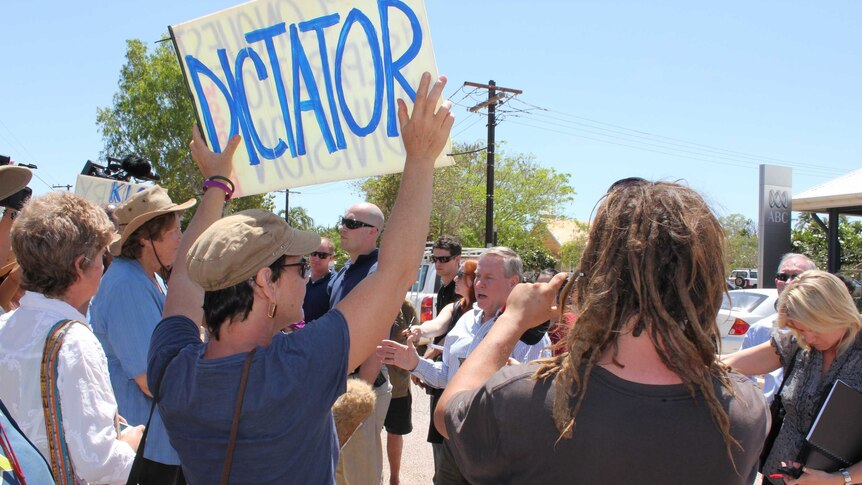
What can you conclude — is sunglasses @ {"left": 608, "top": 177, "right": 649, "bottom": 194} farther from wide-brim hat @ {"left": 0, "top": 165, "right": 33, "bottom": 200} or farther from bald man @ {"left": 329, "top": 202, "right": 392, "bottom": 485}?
bald man @ {"left": 329, "top": 202, "right": 392, "bottom": 485}

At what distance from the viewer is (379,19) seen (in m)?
2.48

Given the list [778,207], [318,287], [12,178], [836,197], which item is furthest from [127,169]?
[778,207]

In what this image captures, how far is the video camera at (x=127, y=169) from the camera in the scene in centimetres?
673

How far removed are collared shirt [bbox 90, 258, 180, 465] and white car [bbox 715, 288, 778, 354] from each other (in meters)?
7.85

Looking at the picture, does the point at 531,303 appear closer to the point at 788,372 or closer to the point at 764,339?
the point at 788,372

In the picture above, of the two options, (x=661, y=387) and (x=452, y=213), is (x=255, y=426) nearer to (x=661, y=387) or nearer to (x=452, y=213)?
(x=661, y=387)

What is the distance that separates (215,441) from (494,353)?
0.76m

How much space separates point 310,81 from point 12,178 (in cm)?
123

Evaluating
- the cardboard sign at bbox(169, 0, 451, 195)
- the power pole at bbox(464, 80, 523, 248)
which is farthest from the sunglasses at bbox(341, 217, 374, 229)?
the power pole at bbox(464, 80, 523, 248)

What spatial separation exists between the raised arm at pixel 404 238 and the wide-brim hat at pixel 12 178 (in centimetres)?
164

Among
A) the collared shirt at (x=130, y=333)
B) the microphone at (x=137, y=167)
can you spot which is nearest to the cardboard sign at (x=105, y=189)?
the microphone at (x=137, y=167)

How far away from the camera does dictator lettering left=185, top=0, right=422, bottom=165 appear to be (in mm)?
2490

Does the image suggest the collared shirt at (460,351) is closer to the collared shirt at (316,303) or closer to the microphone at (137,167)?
the collared shirt at (316,303)

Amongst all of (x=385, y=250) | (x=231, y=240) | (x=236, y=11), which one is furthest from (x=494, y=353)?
(x=236, y=11)
